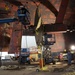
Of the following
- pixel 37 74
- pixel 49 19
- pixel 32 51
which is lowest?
pixel 37 74

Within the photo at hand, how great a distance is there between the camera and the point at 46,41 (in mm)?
13703

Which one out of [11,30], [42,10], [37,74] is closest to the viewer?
[37,74]

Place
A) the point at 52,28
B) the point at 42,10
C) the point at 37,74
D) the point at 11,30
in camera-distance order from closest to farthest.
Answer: the point at 37,74
the point at 52,28
the point at 42,10
the point at 11,30

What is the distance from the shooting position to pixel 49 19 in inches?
613

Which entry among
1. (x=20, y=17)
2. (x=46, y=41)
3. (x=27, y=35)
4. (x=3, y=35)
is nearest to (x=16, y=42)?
(x=27, y=35)

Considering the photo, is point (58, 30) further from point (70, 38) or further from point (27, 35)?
point (70, 38)

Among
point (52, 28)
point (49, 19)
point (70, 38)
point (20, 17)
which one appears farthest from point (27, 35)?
point (20, 17)

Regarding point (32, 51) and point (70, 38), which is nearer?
point (32, 51)

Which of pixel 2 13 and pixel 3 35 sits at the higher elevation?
pixel 2 13

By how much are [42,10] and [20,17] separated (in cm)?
671

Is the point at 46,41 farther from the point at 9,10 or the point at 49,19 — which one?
the point at 9,10

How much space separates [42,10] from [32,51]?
357 cm

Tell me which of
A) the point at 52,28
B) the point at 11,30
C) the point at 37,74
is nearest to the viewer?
the point at 37,74

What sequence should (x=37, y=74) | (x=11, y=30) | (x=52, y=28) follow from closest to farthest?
(x=37, y=74)
(x=52, y=28)
(x=11, y=30)
